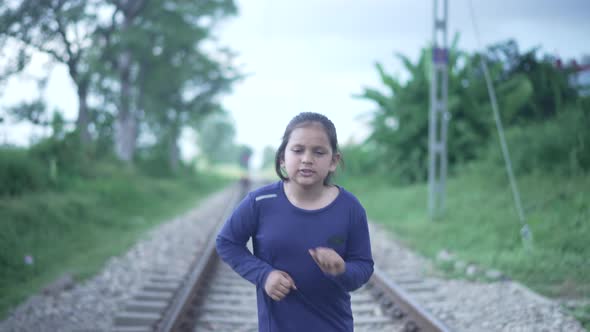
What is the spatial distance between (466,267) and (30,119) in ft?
35.6

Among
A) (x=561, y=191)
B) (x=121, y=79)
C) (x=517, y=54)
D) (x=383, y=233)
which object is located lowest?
(x=383, y=233)

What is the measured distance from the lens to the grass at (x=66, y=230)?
575 centimetres

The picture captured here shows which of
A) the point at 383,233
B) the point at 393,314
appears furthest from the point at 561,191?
the point at 393,314

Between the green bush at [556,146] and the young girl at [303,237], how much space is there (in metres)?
6.79

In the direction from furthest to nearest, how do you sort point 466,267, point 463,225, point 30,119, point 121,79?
1. point 121,79
2. point 30,119
3. point 463,225
4. point 466,267

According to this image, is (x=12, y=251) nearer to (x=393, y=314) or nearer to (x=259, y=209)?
(x=393, y=314)

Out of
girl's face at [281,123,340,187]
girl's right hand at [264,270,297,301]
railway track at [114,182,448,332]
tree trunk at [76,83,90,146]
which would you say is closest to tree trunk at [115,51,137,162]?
tree trunk at [76,83,90,146]

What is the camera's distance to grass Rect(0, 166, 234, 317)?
18.9ft

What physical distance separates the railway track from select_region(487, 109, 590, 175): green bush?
4262 mm

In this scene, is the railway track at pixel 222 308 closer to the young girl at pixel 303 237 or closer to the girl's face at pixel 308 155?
the young girl at pixel 303 237

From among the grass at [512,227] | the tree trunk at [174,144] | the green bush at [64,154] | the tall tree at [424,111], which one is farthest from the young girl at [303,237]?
the tree trunk at [174,144]

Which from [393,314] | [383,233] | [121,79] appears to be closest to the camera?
[393,314]

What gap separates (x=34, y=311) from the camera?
14.9 ft

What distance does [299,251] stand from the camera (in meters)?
1.86
